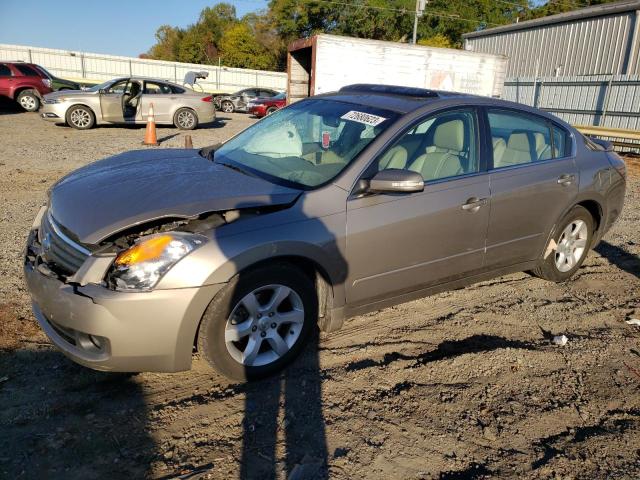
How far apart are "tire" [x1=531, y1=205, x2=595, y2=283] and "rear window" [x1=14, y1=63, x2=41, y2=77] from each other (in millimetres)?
19712

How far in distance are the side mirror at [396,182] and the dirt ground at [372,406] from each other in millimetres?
1119

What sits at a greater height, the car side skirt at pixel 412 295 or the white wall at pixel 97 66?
the white wall at pixel 97 66

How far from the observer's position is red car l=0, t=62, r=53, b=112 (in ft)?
60.3

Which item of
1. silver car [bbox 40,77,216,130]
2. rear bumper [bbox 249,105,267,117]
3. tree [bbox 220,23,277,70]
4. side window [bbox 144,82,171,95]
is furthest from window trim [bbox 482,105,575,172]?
tree [bbox 220,23,277,70]

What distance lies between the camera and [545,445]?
8.71 feet

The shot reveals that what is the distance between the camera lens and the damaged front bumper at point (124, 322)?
2.57 meters

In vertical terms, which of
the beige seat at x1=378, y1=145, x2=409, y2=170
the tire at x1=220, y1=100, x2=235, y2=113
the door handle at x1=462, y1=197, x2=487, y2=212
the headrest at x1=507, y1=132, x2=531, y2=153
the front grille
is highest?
the headrest at x1=507, y1=132, x2=531, y2=153

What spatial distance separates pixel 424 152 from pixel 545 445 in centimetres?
203

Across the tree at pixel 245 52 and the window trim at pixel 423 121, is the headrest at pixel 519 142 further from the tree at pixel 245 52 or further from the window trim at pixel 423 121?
the tree at pixel 245 52

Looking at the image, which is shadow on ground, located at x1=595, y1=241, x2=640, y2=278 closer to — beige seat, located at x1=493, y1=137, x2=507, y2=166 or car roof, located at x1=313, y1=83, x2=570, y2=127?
car roof, located at x1=313, y1=83, x2=570, y2=127

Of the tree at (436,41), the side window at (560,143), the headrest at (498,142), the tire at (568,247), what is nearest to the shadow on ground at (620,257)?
the tire at (568,247)

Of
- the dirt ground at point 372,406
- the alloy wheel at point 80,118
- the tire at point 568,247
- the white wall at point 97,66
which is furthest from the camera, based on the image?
the white wall at point 97,66

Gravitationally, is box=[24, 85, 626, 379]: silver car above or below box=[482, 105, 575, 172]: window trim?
below

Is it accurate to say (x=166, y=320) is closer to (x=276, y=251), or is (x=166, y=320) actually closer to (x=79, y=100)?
(x=276, y=251)
